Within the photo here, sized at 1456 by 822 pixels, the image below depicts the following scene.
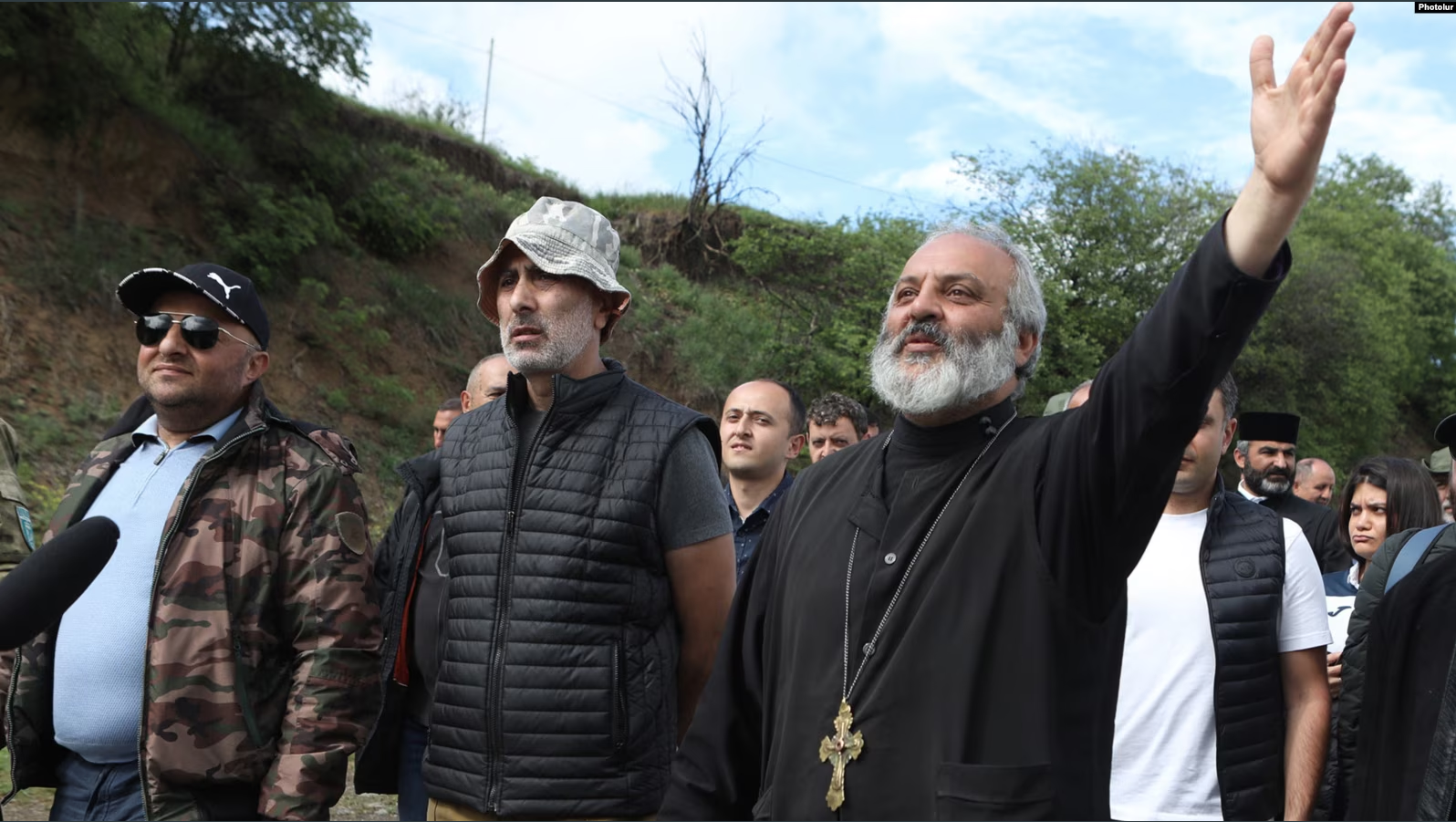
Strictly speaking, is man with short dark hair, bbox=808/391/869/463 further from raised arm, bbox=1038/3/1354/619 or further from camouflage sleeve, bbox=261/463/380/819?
raised arm, bbox=1038/3/1354/619

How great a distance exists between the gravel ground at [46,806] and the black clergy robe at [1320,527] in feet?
18.8

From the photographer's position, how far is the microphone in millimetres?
1466

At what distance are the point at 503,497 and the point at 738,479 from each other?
2329 millimetres

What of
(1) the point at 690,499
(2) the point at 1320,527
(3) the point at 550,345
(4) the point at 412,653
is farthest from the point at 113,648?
(2) the point at 1320,527

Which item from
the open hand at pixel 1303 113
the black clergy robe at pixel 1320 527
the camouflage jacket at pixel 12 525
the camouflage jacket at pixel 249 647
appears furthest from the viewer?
the black clergy robe at pixel 1320 527

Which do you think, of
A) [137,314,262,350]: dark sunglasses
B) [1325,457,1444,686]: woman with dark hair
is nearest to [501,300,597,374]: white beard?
[137,314,262,350]: dark sunglasses

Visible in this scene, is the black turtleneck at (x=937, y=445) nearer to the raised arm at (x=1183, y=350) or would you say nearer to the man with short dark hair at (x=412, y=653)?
the raised arm at (x=1183, y=350)

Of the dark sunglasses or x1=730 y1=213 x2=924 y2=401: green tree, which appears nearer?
the dark sunglasses

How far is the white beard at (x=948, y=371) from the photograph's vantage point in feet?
8.42

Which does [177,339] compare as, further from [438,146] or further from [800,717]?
[438,146]

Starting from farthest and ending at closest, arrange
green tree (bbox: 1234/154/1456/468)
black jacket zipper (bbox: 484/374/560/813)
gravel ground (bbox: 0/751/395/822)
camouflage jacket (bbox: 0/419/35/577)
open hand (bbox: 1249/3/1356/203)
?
green tree (bbox: 1234/154/1456/468)
gravel ground (bbox: 0/751/395/822)
camouflage jacket (bbox: 0/419/35/577)
black jacket zipper (bbox: 484/374/560/813)
open hand (bbox: 1249/3/1356/203)

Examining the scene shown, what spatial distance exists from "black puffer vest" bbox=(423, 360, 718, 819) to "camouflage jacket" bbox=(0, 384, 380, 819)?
1.01ft

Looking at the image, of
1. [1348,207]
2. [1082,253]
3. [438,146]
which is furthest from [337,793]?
[1348,207]

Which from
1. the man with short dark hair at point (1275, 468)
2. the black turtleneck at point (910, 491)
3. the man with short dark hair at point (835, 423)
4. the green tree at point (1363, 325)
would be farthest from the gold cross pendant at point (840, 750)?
the green tree at point (1363, 325)
